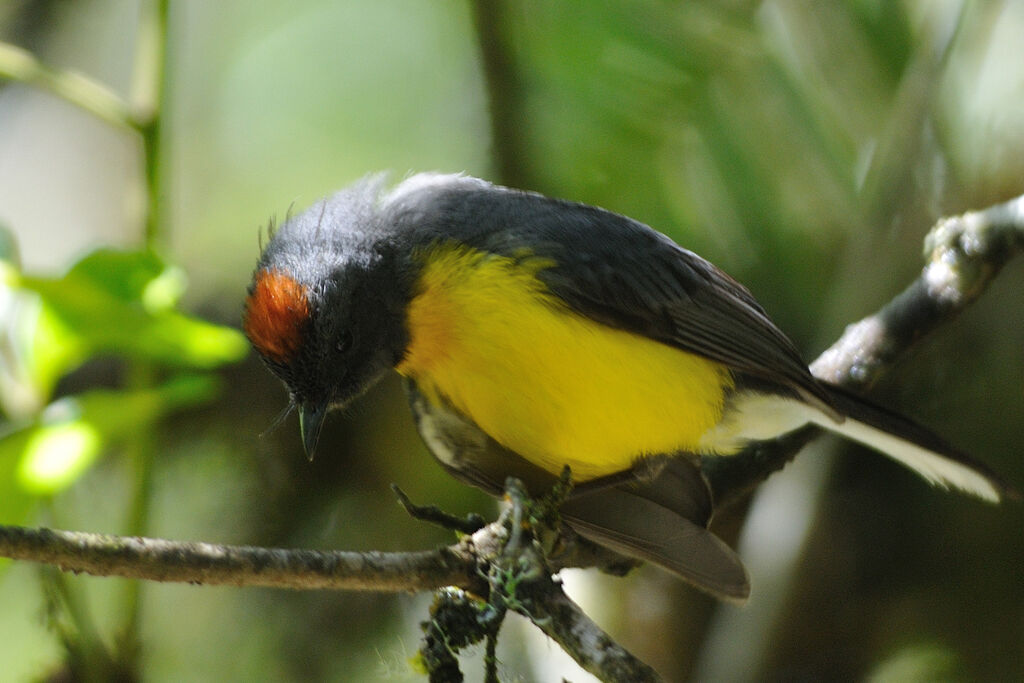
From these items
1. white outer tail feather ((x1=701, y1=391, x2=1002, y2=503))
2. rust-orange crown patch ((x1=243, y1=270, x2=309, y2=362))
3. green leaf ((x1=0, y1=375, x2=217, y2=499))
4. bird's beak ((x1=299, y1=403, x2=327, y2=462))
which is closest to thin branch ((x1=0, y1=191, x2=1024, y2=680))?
white outer tail feather ((x1=701, y1=391, x2=1002, y2=503))

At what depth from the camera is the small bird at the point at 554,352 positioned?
265cm

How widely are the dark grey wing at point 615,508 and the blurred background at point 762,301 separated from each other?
624mm

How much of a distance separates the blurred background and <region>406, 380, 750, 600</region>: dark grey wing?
62cm

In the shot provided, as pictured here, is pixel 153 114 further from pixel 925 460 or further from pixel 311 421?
pixel 925 460

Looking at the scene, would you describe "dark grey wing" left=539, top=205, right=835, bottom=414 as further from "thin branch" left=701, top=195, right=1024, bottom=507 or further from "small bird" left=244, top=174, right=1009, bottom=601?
"thin branch" left=701, top=195, right=1024, bottom=507

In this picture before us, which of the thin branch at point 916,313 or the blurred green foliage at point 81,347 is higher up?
the thin branch at point 916,313

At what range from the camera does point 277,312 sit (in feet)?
8.43

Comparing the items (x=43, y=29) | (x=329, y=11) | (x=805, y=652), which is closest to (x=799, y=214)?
(x=805, y=652)

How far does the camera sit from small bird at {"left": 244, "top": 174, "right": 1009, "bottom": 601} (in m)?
2.65

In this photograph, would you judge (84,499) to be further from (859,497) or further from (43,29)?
(859,497)

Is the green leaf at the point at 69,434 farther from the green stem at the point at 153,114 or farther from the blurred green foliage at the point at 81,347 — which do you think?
the green stem at the point at 153,114

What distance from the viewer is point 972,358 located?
162 inches

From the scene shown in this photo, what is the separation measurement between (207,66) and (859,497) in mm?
4589

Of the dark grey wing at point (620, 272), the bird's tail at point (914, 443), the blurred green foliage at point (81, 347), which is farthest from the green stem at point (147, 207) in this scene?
the bird's tail at point (914, 443)
